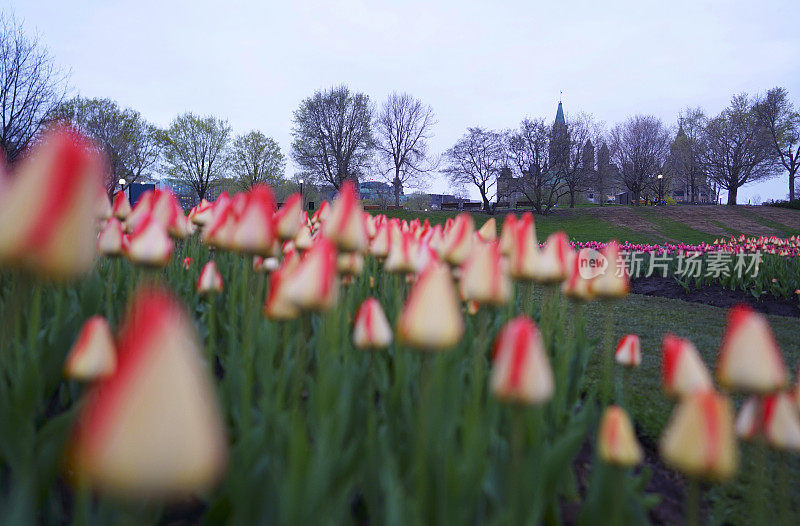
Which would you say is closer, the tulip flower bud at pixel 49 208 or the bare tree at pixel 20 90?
the tulip flower bud at pixel 49 208

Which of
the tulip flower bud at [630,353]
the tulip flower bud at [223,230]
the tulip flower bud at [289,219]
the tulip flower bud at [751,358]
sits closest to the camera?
the tulip flower bud at [751,358]

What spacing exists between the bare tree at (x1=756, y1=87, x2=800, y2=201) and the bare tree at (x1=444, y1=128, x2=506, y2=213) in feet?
72.4

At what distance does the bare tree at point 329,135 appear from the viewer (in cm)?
3853

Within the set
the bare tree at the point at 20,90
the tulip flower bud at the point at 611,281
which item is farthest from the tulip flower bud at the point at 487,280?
the bare tree at the point at 20,90

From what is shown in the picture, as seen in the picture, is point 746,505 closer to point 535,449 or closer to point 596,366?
point 535,449

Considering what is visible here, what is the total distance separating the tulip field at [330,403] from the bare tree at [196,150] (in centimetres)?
4449

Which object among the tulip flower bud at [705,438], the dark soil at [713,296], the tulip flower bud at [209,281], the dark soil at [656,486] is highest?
the tulip flower bud at [209,281]

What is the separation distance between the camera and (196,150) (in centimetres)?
4372

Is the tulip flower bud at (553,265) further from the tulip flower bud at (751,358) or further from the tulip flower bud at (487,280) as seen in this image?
the tulip flower bud at (751,358)

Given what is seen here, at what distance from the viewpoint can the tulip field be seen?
57 cm

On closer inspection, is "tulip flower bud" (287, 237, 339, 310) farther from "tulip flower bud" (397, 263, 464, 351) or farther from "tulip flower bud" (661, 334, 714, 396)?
"tulip flower bud" (661, 334, 714, 396)

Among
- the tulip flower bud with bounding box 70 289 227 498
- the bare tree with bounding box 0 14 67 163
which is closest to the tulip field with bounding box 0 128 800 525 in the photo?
the tulip flower bud with bounding box 70 289 227 498

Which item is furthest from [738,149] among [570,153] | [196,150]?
[196,150]

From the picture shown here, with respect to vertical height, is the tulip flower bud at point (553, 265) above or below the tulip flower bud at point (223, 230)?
below
